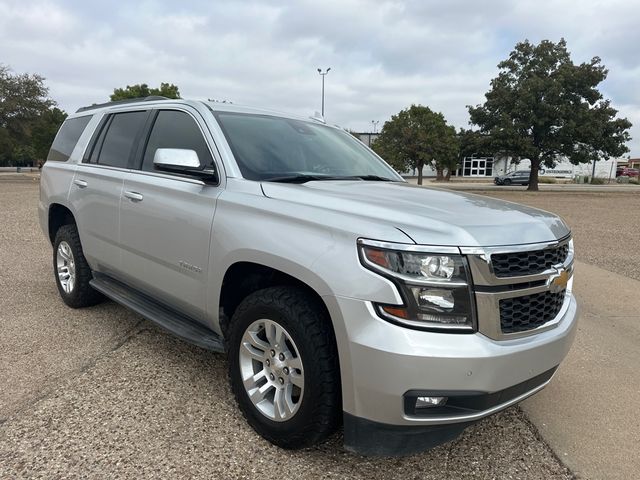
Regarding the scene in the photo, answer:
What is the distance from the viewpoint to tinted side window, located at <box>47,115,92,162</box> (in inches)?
193

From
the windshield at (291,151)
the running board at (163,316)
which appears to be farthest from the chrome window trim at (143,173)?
the running board at (163,316)

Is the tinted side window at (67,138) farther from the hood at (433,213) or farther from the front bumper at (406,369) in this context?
the front bumper at (406,369)

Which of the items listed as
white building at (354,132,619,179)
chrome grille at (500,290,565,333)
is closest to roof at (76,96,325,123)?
chrome grille at (500,290,565,333)

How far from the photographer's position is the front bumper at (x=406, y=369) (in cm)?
209

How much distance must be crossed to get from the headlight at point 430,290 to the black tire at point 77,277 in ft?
11.1

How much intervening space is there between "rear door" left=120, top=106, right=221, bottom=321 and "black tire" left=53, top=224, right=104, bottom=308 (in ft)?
2.87

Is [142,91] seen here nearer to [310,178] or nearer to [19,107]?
[19,107]

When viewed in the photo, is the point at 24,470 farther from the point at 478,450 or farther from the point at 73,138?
the point at 73,138

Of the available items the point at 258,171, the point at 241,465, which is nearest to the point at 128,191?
the point at 258,171

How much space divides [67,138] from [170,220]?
103 inches

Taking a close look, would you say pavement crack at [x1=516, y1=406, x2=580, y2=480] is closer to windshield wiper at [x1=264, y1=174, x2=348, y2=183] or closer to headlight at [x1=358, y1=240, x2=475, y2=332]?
headlight at [x1=358, y1=240, x2=475, y2=332]

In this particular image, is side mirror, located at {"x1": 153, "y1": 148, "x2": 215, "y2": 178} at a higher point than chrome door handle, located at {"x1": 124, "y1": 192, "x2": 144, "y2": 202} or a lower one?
higher

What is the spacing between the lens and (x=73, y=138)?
4984 mm

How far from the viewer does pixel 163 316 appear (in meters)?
3.44
